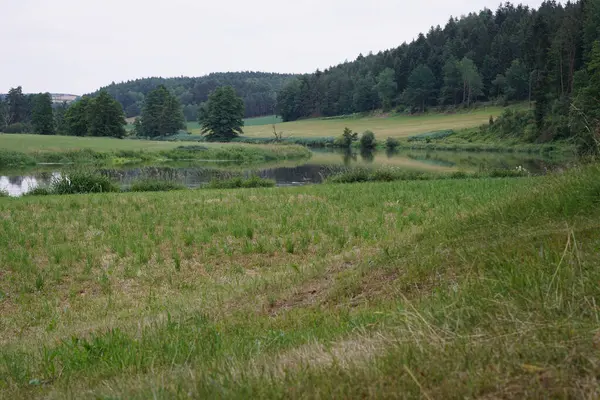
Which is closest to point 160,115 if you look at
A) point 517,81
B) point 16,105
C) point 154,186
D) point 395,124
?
point 395,124

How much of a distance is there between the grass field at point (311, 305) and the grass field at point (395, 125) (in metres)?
92.1

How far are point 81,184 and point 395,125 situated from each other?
105 metres

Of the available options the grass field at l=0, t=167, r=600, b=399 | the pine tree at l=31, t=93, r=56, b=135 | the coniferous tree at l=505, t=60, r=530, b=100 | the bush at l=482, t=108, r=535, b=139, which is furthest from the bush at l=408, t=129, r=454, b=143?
the grass field at l=0, t=167, r=600, b=399

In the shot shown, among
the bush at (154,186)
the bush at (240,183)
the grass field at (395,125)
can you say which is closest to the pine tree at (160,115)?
the grass field at (395,125)

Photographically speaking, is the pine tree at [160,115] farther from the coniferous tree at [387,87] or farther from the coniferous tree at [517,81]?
the coniferous tree at [517,81]

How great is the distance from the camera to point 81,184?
27.7 metres

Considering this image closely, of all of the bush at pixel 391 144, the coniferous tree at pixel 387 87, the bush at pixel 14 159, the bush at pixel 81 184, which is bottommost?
the bush at pixel 391 144

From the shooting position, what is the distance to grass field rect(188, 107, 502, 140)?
4277 inches

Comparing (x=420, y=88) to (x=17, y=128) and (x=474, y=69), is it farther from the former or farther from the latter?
(x=17, y=128)

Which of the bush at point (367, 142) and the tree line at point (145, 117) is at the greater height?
the tree line at point (145, 117)

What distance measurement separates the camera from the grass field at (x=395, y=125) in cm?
10862

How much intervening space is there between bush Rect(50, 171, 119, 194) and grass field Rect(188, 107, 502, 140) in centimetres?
7987

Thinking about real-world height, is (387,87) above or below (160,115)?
above

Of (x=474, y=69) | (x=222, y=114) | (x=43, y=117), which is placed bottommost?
(x=222, y=114)
